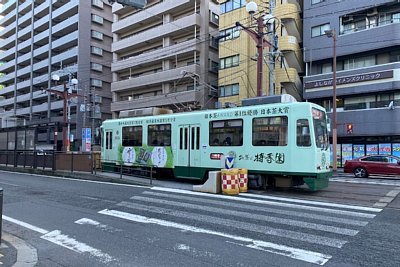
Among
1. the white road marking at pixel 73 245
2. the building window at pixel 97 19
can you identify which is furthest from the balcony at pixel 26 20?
the white road marking at pixel 73 245

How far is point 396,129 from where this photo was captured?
91.6 ft

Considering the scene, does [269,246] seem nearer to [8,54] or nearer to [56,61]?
[56,61]

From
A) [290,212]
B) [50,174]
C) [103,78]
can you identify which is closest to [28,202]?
[290,212]

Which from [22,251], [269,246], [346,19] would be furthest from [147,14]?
[269,246]

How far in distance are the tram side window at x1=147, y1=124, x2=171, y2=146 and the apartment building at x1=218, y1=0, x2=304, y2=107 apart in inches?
625

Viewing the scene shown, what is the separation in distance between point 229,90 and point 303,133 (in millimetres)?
25403

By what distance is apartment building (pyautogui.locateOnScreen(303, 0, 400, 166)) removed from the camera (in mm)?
28906

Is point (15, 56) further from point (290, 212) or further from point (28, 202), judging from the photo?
point (290, 212)

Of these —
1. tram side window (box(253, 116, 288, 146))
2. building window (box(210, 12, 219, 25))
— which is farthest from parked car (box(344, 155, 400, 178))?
building window (box(210, 12, 219, 25))

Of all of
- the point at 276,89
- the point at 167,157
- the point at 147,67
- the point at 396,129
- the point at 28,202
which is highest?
the point at 147,67

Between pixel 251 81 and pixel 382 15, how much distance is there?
41.0 ft

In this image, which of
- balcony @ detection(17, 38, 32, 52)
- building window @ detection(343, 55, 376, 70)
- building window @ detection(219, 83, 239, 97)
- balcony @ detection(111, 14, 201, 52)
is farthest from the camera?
balcony @ detection(17, 38, 32, 52)

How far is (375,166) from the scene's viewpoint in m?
21.9

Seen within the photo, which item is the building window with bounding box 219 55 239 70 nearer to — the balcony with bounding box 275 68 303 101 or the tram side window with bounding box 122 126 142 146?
the balcony with bounding box 275 68 303 101
